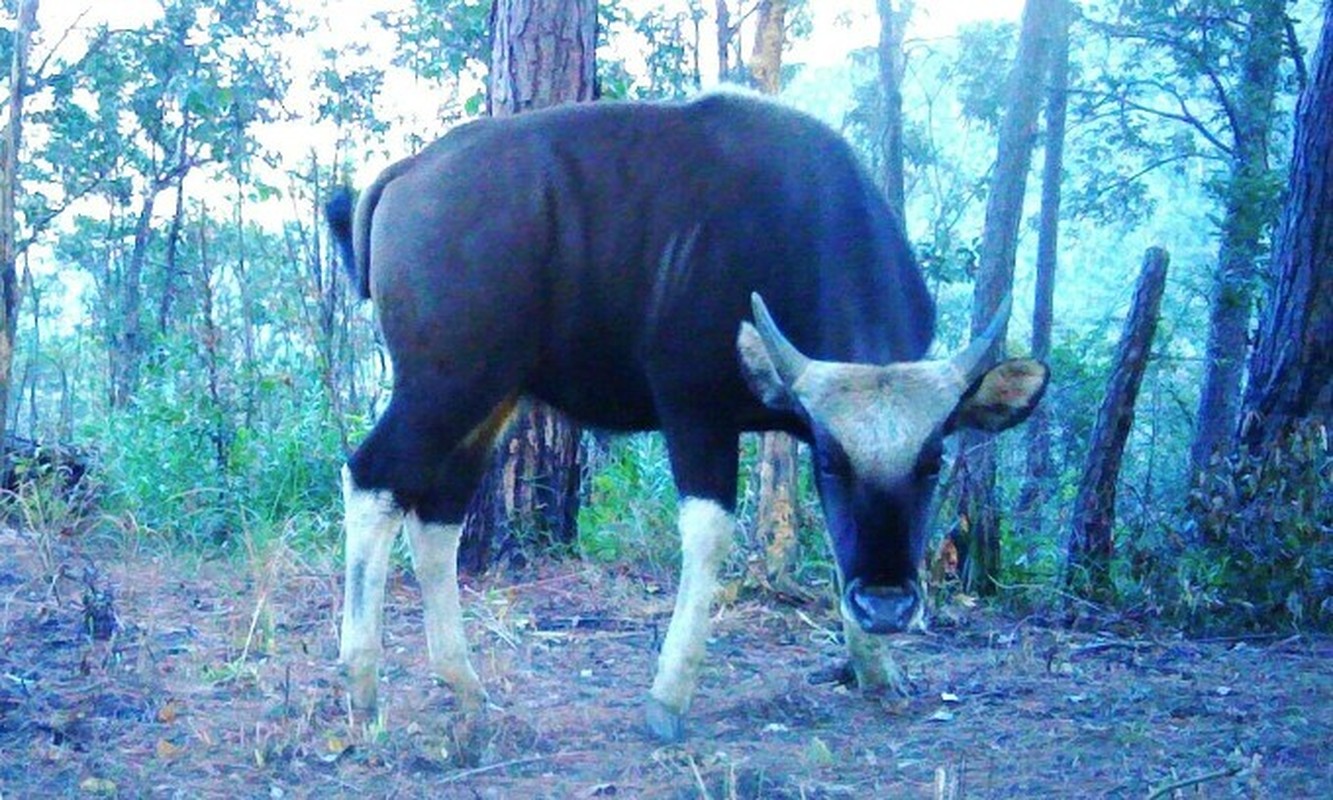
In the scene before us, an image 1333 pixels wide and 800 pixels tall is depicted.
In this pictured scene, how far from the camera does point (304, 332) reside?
990 cm

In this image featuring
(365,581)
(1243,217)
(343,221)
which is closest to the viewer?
(365,581)

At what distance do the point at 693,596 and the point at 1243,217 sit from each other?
1346 cm

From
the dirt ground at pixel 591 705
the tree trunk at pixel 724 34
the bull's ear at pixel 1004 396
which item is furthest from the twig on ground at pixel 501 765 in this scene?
the tree trunk at pixel 724 34

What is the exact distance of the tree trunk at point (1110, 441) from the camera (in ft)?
23.3

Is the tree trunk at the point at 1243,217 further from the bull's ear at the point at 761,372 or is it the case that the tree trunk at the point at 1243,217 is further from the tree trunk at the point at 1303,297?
the bull's ear at the point at 761,372

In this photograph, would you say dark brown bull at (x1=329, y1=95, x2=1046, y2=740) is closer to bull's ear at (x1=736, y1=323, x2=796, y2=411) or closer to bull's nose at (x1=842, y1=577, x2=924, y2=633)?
bull's ear at (x1=736, y1=323, x2=796, y2=411)

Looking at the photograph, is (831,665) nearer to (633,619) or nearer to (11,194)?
(633,619)

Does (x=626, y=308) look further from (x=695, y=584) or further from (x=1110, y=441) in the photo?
(x=1110, y=441)

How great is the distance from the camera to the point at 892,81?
75.4ft

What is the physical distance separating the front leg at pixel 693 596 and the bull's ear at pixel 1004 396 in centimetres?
89

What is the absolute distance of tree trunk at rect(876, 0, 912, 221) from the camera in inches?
813

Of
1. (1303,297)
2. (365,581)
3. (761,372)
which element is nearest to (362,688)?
(365,581)

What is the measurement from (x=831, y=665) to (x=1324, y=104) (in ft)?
14.7

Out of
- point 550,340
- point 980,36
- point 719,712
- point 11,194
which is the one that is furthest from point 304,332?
point 980,36
